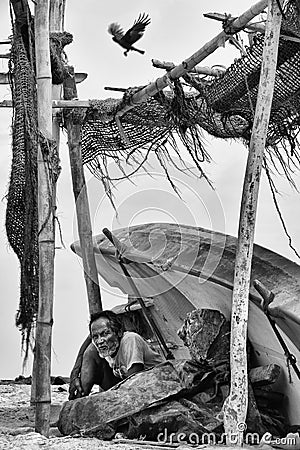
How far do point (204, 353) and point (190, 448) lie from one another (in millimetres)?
1006

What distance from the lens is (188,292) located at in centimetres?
672

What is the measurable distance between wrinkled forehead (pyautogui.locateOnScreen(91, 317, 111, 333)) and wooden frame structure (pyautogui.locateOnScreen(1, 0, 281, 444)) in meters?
0.68

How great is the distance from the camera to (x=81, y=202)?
25.7 ft

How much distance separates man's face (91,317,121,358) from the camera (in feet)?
21.9

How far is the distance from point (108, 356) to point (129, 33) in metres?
2.55

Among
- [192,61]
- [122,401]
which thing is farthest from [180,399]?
[192,61]

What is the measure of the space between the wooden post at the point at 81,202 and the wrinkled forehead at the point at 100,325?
100 cm

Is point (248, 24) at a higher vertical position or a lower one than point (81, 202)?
higher

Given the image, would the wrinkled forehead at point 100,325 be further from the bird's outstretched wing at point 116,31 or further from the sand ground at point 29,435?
the bird's outstretched wing at point 116,31

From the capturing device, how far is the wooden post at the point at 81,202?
761cm

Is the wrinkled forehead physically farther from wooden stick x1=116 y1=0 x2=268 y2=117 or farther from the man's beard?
wooden stick x1=116 y1=0 x2=268 y2=117

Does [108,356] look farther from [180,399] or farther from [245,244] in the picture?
[245,244]

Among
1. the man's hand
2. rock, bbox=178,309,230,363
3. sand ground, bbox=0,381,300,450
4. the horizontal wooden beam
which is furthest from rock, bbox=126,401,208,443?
the horizontal wooden beam

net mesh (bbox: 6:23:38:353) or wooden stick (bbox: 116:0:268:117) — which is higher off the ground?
wooden stick (bbox: 116:0:268:117)
